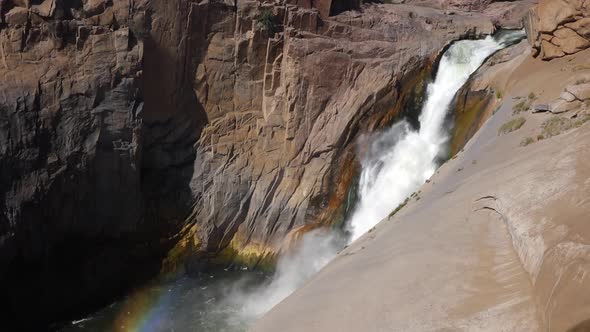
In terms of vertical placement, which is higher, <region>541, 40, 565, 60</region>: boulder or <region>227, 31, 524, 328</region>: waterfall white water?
<region>541, 40, 565, 60</region>: boulder

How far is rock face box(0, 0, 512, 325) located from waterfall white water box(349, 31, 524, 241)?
0.72m

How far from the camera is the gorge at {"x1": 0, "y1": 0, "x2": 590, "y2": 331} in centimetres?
1399

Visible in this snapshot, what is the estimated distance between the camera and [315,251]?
688 inches

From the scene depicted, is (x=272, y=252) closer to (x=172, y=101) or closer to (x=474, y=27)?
(x=172, y=101)

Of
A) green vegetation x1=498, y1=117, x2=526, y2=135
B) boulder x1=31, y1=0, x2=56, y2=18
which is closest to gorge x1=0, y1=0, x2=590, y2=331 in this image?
boulder x1=31, y1=0, x2=56, y2=18

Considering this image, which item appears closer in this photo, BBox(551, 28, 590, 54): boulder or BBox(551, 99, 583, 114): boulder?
BBox(551, 99, 583, 114): boulder

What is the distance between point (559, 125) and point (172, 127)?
1163cm

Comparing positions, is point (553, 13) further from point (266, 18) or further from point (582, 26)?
point (266, 18)

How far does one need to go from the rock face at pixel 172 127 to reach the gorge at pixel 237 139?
0.05 m

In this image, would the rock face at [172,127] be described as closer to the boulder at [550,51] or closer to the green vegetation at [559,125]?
the boulder at [550,51]

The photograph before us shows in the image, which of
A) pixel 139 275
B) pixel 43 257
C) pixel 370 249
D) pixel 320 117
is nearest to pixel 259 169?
pixel 320 117

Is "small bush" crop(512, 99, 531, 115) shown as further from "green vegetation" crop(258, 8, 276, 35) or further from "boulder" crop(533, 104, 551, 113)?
"green vegetation" crop(258, 8, 276, 35)

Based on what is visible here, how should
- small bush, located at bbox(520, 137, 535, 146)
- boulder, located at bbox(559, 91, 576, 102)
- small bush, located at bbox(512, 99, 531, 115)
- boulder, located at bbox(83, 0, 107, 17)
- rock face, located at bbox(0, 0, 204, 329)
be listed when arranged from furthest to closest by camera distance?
1. boulder, located at bbox(83, 0, 107, 17)
2. rock face, located at bbox(0, 0, 204, 329)
3. small bush, located at bbox(512, 99, 531, 115)
4. boulder, located at bbox(559, 91, 576, 102)
5. small bush, located at bbox(520, 137, 535, 146)

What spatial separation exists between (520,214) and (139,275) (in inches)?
525
